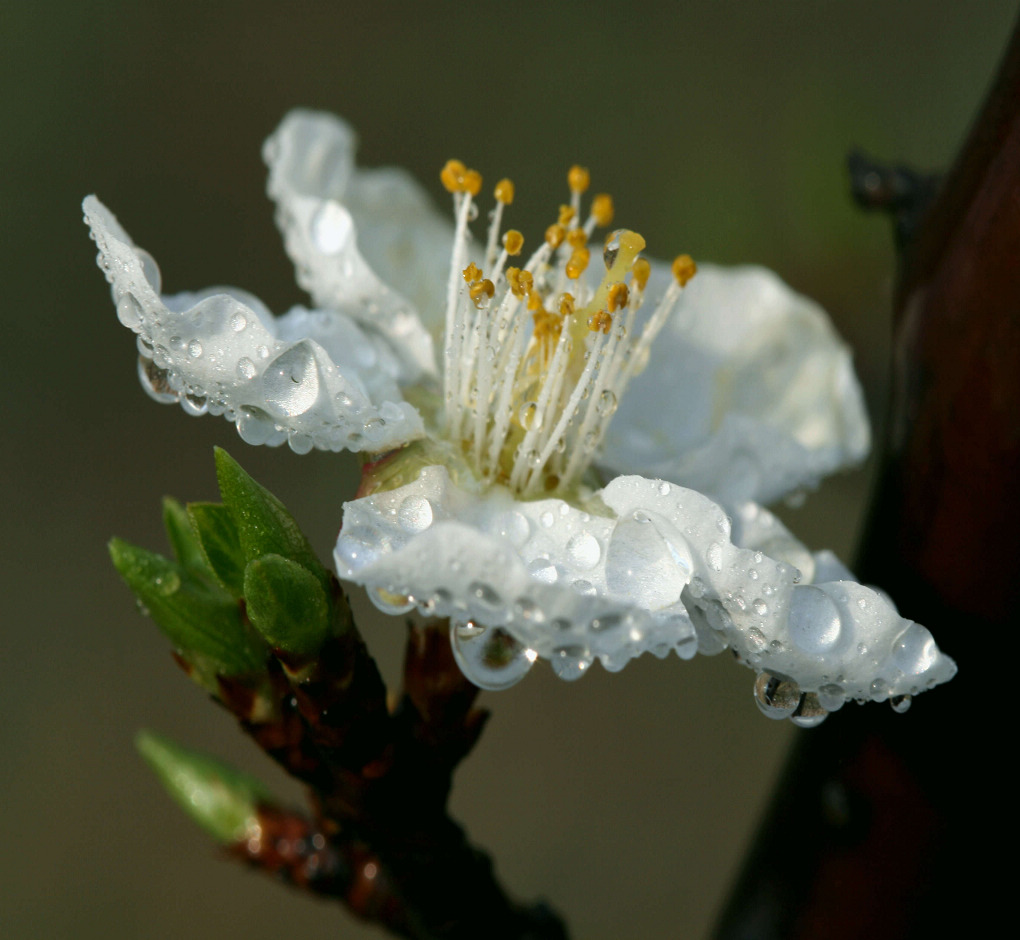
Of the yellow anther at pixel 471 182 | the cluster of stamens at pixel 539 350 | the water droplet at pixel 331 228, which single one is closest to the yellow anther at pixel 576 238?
the cluster of stamens at pixel 539 350

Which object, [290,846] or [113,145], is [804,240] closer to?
[290,846]

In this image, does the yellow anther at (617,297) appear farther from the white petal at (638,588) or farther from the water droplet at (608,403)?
the white petal at (638,588)

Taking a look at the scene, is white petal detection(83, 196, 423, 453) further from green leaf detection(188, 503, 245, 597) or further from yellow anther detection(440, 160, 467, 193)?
yellow anther detection(440, 160, 467, 193)

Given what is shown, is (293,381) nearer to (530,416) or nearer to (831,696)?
(530,416)

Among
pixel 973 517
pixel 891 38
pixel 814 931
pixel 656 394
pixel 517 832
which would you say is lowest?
pixel 517 832

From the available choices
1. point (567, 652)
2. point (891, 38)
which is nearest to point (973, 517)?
point (567, 652)

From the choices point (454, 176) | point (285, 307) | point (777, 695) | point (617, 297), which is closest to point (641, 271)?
point (617, 297)

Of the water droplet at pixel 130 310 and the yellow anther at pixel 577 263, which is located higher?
the yellow anther at pixel 577 263
